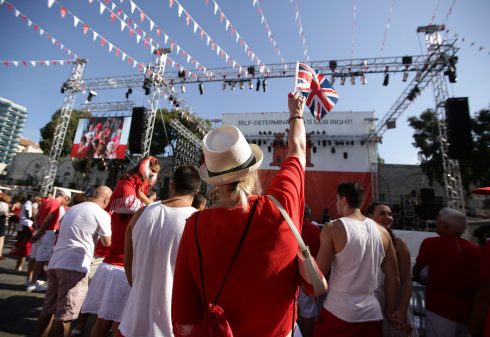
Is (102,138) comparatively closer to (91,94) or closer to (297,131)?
(91,94)

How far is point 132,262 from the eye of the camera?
6.75ft

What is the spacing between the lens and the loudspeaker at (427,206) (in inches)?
497

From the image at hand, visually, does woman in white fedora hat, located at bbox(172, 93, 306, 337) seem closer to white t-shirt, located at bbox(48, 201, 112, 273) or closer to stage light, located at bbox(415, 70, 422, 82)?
white t-shirt, located at bbox(48, 201, 112, 273)

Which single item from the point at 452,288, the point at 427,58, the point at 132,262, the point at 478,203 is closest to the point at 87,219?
the point at 132,262

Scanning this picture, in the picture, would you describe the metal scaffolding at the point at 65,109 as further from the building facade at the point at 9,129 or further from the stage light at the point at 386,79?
the building facade at the point at 9,129

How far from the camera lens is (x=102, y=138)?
57.1 ft

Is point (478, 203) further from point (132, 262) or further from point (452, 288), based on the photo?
point (132, 262)

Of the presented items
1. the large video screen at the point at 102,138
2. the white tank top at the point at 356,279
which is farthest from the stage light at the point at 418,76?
the large video screen at the point at 102,138

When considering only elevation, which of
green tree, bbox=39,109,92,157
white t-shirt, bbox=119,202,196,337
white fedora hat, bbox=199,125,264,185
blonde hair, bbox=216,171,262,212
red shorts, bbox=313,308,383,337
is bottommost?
red shorts, bbox=313,308,383,337

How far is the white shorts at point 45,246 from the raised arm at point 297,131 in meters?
5.71

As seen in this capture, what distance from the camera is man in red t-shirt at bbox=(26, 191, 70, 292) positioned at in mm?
4867

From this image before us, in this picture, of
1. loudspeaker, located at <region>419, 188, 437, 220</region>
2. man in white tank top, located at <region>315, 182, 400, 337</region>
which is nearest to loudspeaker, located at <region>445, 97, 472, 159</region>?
loudspeaker, located at <region>419, 188, 437, 220</region>

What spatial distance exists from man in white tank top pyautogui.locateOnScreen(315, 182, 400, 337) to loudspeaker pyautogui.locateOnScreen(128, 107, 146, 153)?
11.8m

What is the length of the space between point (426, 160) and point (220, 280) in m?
20.3
